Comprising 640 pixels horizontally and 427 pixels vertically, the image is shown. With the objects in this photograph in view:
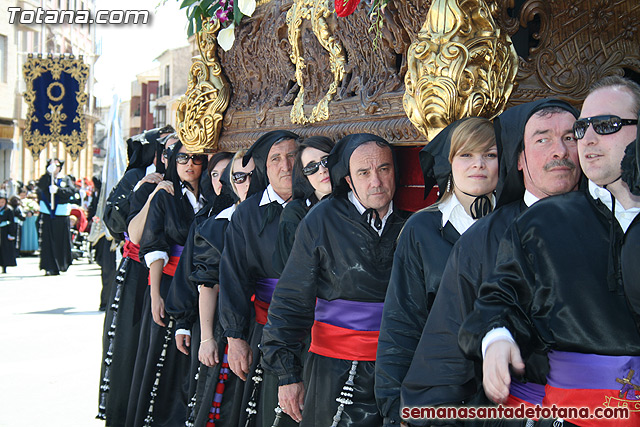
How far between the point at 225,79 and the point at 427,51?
2.61m

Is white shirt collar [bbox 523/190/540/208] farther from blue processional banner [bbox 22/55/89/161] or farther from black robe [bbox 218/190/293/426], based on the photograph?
blue processional banner [bbox 22/55/89/161]

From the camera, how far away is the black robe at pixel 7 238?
1572 cm

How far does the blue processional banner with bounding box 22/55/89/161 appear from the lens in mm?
18078

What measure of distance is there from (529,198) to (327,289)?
3.93 ft

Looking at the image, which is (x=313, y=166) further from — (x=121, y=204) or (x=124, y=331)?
(x=121, y=204)

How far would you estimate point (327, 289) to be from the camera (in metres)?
3.22

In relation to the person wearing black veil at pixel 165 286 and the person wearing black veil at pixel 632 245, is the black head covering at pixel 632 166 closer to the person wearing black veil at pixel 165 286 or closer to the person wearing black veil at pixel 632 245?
the person wearing black veil at pixel 632 245

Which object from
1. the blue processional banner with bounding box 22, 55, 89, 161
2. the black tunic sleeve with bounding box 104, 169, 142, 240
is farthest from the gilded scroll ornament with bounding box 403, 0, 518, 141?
the blue processional banner with bounding box 22, 55, 89, 161

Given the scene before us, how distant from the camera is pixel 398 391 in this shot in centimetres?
256

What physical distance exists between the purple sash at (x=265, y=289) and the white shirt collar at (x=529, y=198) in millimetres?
1911

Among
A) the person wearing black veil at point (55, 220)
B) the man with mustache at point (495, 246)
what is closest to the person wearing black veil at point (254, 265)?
the man with mustache at point (495, 246)

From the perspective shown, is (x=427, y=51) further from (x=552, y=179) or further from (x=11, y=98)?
(x=11, y=98)

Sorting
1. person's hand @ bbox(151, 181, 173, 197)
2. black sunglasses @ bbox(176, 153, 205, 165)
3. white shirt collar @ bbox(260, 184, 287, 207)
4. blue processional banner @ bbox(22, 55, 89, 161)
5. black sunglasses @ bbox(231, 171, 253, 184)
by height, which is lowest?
white shirt collar @ bbox(260, 184, 287, 207)

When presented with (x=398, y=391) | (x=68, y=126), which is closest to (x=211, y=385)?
(x=398, y=391)
